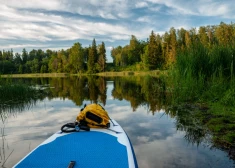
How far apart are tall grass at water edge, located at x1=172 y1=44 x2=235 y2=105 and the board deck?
14.3 ft

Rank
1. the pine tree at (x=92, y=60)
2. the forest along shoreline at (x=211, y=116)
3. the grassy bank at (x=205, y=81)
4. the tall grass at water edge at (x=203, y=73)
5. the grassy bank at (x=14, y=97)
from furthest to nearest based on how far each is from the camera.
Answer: the pine tree at (x=92, y=60)
the grassy bank at (x=14, y=97)
the tall grass at water edge at (x=203, y=73)
the grassy bank at (x=205, y=81)
the forest along shoreline at (x=211, y=116)

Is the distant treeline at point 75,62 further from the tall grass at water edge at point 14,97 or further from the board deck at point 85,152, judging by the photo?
the board deck at point 85,152

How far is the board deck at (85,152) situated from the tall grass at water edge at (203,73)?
172 inches

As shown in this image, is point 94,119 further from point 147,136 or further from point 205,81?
point 205,81

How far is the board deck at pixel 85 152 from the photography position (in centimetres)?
277

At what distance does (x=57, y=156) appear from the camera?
9.80ft

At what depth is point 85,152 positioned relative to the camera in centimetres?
315

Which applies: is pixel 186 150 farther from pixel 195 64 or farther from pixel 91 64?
pixel 91 64

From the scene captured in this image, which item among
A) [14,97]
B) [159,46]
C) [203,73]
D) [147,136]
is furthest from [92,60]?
[147,136]

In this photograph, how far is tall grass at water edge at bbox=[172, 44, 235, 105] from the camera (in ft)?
23.5

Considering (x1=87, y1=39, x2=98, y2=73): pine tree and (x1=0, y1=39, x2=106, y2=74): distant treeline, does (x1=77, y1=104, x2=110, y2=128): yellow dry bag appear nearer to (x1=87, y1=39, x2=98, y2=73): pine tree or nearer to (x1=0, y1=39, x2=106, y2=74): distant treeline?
(x1=0, y1=39, x2=106, y2=74): distant treeline

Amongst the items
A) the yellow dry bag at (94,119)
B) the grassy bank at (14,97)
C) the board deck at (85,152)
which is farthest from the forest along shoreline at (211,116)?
the grassy bank at (14,97)

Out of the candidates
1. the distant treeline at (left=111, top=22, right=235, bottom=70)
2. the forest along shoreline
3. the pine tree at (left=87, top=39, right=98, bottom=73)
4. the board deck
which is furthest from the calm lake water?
the pine tree at (left=87, top=39, right=98, bottom=73)

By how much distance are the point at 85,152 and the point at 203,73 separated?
6.17 m
